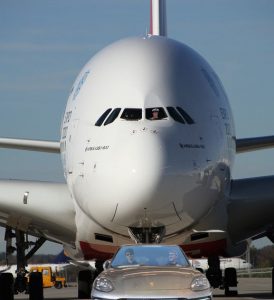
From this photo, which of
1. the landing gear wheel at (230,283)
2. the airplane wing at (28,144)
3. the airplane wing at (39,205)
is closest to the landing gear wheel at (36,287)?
the airplane wing at (39,205)

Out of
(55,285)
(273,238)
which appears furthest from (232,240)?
(55,285)

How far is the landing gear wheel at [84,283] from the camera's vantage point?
27.4 m

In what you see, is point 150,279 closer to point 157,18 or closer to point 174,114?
point 174,114

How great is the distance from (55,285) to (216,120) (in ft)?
152

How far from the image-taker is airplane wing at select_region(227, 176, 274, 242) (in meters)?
24.9

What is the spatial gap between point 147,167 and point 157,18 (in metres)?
13.5

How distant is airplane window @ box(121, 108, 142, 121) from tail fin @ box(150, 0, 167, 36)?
445 inches

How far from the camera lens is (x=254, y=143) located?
2703cm

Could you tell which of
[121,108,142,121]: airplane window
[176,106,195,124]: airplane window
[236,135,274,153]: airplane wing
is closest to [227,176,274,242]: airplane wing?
[236,135,274,153]: airplane wing

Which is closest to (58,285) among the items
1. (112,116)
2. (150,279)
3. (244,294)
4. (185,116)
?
(244,294)

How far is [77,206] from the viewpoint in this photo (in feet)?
79.1

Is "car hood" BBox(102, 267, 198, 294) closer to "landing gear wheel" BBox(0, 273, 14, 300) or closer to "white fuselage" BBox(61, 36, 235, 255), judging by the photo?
"white fuselage" BBox(61, 36, 235, 255)

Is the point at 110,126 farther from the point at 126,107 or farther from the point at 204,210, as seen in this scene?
the point at 204,210

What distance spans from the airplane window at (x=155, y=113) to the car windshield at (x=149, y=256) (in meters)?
3.63
